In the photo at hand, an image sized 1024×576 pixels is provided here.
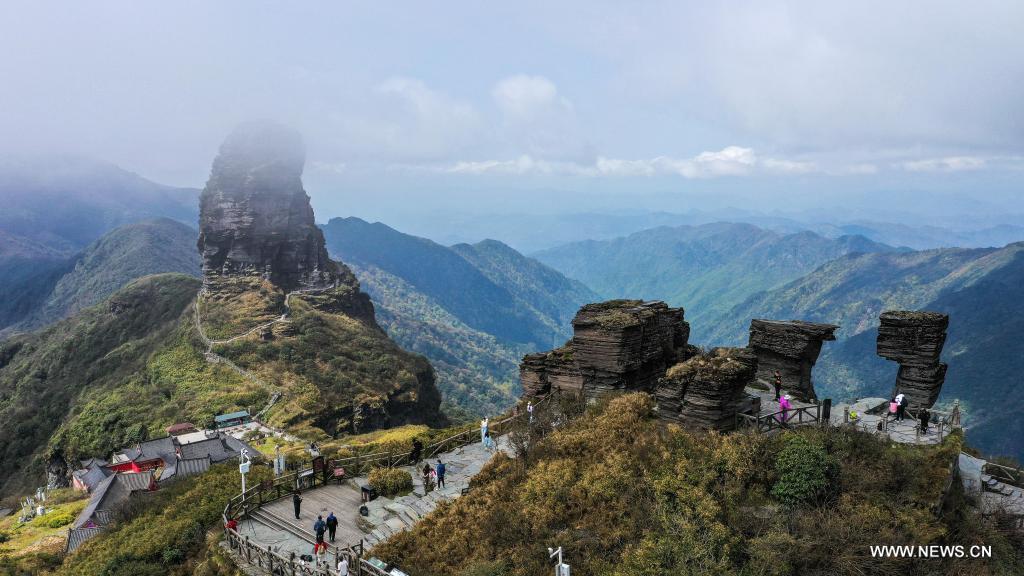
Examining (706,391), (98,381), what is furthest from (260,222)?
(706,391)

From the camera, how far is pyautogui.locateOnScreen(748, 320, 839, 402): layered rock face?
27484 mm

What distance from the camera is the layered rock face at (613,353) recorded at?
2677 centimetres

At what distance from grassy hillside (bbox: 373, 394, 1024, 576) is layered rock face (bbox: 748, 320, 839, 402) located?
8502 millimetres

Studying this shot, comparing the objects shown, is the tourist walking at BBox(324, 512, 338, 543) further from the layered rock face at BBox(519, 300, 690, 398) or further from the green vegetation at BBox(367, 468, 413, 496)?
the layered rock face at BBox(519, 300, 690, 398)

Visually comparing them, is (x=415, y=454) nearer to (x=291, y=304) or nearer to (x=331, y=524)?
(x=331, y=524)

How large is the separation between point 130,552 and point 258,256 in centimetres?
8379

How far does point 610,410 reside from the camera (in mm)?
22922

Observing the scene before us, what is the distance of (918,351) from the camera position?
82.2 feet

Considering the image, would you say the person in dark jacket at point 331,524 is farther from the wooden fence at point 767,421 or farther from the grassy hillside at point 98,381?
the grassy hillside at point 98,381

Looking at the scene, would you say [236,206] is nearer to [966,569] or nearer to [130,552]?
[130,552]

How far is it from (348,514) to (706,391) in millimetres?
13634

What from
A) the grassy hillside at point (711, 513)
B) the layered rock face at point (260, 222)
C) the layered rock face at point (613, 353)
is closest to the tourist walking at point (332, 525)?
the grassy hillside at point (711, 513)

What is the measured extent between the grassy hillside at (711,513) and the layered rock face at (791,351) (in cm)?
850

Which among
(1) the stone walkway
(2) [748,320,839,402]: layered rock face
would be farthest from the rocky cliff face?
(2) [748,320,839,402]: layered rock face
